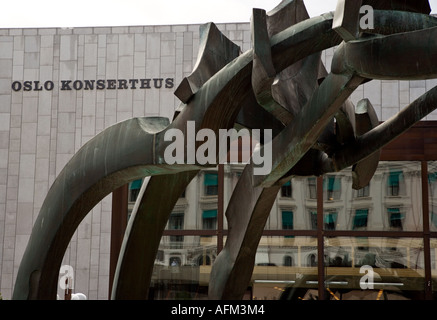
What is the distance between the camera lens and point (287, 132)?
7738 millimetres

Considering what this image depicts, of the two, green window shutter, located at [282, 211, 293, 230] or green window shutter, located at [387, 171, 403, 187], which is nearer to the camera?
green window shutter, located at [387, 171, 403, 187]

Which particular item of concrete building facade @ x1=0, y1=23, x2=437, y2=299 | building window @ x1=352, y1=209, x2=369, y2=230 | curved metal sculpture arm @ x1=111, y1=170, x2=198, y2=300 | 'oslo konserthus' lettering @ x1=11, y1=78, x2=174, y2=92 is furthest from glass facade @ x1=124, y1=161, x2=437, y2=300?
curved metal sculpture arm @ x1=111, y1=170, x2=198, y2=300

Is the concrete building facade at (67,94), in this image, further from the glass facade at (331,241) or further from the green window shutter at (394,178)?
the green window shutter at (394,178)

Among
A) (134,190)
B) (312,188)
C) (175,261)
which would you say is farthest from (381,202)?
(134,190)

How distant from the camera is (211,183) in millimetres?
18797

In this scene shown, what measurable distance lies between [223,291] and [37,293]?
2.21 meters

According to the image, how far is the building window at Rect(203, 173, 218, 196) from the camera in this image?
1869 cm

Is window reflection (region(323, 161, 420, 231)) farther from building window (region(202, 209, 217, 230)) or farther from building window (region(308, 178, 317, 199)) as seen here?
building window (region(202, 209, 217, 230))

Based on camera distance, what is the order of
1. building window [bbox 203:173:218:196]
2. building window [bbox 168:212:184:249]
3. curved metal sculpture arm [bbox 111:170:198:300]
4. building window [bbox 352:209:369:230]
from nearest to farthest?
curved metal sculpture arm [bbox 111:170:198:300] < building window [bbox 352:209:369:230] < building window [bbox 168:212:184:249] < building window [bbox 203:173:218:196]

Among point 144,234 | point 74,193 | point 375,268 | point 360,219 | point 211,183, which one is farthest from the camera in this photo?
point 211,183

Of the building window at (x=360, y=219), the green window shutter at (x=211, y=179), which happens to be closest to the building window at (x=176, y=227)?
the green window shutter at (x=211, y=179)

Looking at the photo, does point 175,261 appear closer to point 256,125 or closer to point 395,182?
point 395,182

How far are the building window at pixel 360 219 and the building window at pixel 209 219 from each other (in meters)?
3.43

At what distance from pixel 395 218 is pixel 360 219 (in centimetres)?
84
